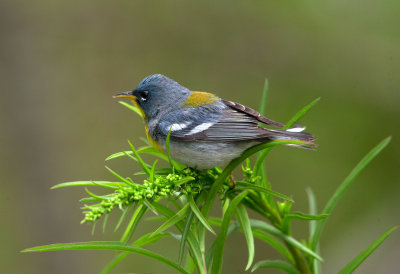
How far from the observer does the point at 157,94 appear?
315 cm

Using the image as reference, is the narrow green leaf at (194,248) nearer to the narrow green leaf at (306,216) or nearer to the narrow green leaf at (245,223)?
the narrow green leaf at (245,223)

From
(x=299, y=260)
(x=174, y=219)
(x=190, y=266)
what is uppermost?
(x=174, y=219)

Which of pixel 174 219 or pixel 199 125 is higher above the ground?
pixel 199 125

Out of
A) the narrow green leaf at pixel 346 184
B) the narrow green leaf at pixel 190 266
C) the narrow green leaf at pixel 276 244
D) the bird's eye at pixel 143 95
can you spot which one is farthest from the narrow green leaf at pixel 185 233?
the bird's eye at pixel 143 95

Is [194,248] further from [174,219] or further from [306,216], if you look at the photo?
[306,216]

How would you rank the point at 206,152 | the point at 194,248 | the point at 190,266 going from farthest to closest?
the point at 206,152, the point at 190,266, the point at 194,248

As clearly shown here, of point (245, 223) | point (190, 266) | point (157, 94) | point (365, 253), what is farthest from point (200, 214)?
point (157, 94)

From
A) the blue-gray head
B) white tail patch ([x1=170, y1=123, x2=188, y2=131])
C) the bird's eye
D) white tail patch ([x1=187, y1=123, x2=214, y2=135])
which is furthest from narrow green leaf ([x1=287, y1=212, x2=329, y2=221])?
the bird's eye

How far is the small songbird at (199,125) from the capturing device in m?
2.40

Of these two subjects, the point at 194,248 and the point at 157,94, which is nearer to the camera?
the point at 194,248

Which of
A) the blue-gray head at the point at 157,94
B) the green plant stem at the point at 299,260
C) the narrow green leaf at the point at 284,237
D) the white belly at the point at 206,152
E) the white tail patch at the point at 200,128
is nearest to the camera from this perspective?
the narrow green leaf at the point at 284,237

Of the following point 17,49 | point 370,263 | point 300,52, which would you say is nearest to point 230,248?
point 370,263

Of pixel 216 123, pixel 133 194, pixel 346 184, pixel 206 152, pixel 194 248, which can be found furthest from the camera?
pixel 216 123

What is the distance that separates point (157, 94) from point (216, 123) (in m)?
0.63
